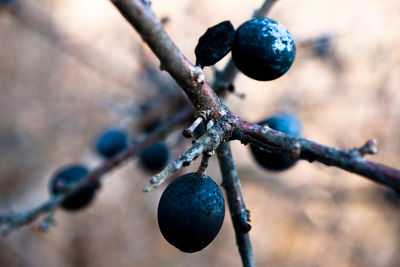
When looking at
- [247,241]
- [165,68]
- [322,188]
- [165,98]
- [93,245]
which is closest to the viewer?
[165,68]

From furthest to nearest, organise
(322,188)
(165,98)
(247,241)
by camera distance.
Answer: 1. (322,188)
2. (165,98)
3. (247,241)

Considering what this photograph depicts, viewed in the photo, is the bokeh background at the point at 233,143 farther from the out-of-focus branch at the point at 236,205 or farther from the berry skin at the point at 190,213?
the berry skin at the point at 190,213

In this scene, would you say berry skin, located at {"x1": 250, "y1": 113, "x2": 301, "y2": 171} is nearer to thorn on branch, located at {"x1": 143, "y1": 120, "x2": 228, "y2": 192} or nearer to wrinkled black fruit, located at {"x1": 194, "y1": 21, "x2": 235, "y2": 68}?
wrinkled black fruit, located at {"x1": 194, "y1": 21, "x2": 235, "y2": 68}

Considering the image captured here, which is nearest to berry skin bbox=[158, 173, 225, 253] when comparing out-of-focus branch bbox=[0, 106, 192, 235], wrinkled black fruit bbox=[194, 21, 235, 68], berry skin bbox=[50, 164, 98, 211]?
wrinkled black fruit bbox=[194, 21, 235, 68]

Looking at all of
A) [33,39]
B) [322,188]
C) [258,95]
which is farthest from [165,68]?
[33,39]

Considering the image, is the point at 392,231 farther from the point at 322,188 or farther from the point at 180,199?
the point at 180,199
